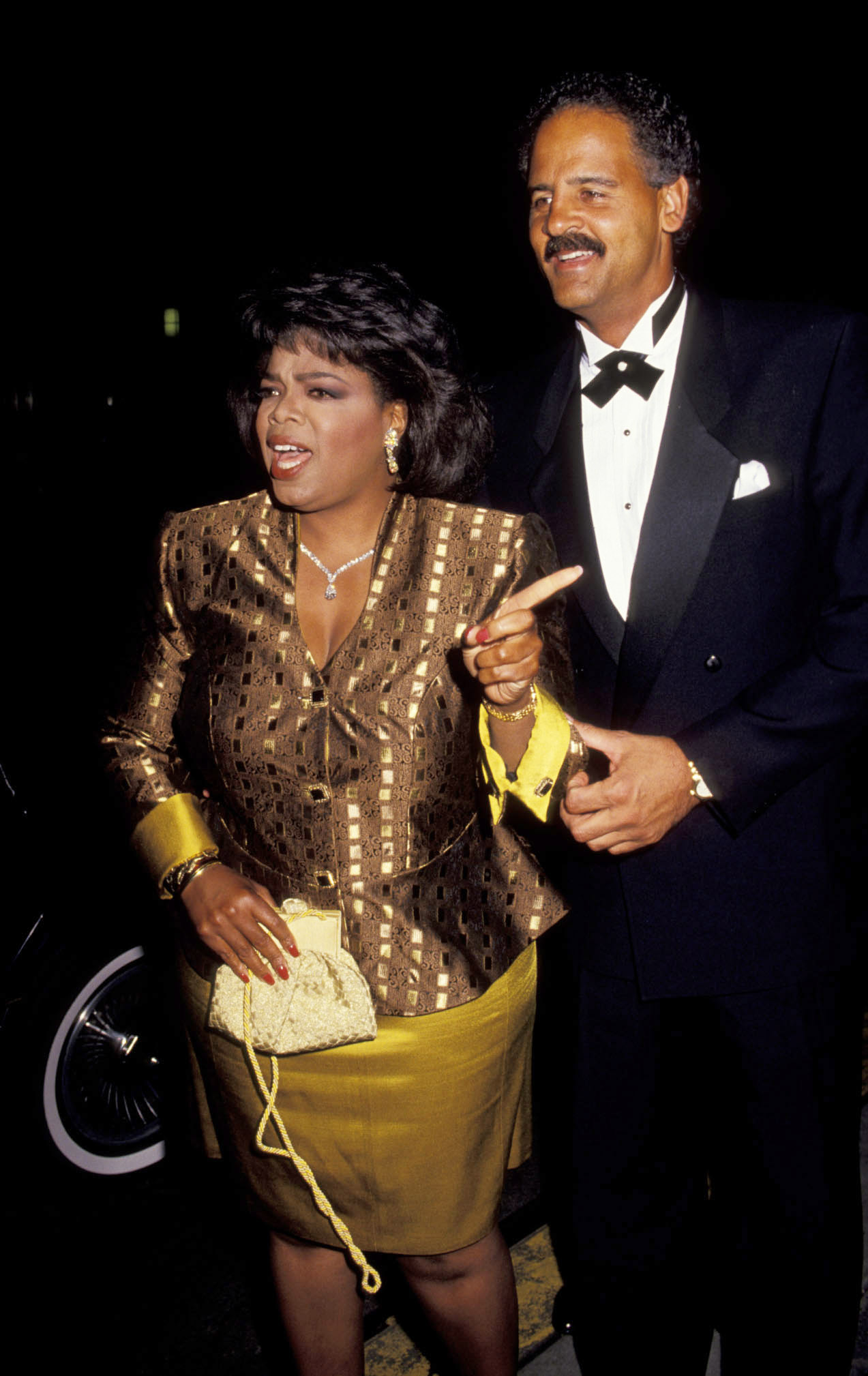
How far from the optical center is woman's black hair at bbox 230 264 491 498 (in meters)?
1.63

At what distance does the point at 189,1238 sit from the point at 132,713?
1.71 metres

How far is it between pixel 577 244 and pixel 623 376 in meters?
0.23

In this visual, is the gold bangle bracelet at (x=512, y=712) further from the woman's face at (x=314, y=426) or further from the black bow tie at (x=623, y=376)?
the black bow tie at (x=623, y=376)

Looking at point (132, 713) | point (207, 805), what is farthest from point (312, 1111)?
point (132, 713)

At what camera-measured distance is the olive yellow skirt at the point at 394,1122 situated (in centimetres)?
171

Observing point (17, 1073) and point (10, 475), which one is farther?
point (10, 475)

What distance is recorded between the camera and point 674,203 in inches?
69.6

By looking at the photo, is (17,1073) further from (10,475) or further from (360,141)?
(360,141)

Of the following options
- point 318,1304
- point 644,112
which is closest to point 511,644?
point 644,112

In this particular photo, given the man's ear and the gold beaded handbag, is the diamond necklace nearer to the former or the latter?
the gold beaded handbag

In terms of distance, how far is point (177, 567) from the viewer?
71.4 inches

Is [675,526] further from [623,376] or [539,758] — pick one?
[539,758]

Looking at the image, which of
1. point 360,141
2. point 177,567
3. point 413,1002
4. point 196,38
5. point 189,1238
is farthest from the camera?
point 360,141

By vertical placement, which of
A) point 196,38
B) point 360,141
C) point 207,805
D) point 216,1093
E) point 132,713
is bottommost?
point 216,1093
